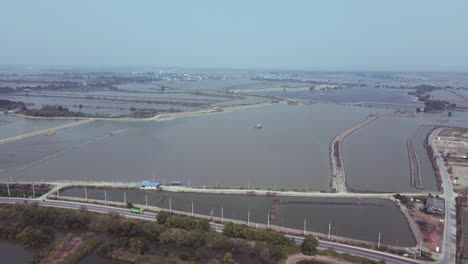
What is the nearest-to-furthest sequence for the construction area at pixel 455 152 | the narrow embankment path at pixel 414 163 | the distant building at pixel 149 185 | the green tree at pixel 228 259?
1. the green tree at pixel 228 259
2. the distant building at pixel 149 185
3. the narrow embankment path at pixel 414 163
4. the construction area at pixel 455 152

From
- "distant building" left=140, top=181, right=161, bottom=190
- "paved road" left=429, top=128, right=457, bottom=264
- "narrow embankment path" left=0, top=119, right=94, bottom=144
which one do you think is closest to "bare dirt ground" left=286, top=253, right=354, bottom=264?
"paved road" left=429, top=128, right=457, bottom=264

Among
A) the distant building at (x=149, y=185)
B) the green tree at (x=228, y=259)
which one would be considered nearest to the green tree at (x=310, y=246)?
the green tree at (x=228, y=259)

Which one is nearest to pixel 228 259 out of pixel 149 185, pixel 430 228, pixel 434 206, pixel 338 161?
pixel 149 185

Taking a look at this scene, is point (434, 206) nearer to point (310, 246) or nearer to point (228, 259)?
point (310, 246)

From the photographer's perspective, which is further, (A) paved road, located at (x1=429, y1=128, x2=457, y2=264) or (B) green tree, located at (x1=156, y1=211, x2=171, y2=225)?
(B) green tree, located at (x1=156, y1=211, x2=171, y2=225)

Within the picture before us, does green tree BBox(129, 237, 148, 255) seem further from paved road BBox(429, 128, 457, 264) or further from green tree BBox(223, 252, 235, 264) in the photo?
paved road BBox(429, 128, 457, 264)

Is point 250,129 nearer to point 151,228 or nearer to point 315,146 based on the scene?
point 315,146

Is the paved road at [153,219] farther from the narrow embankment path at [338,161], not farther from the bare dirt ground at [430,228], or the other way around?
the narrow embankment path at [338,161]
